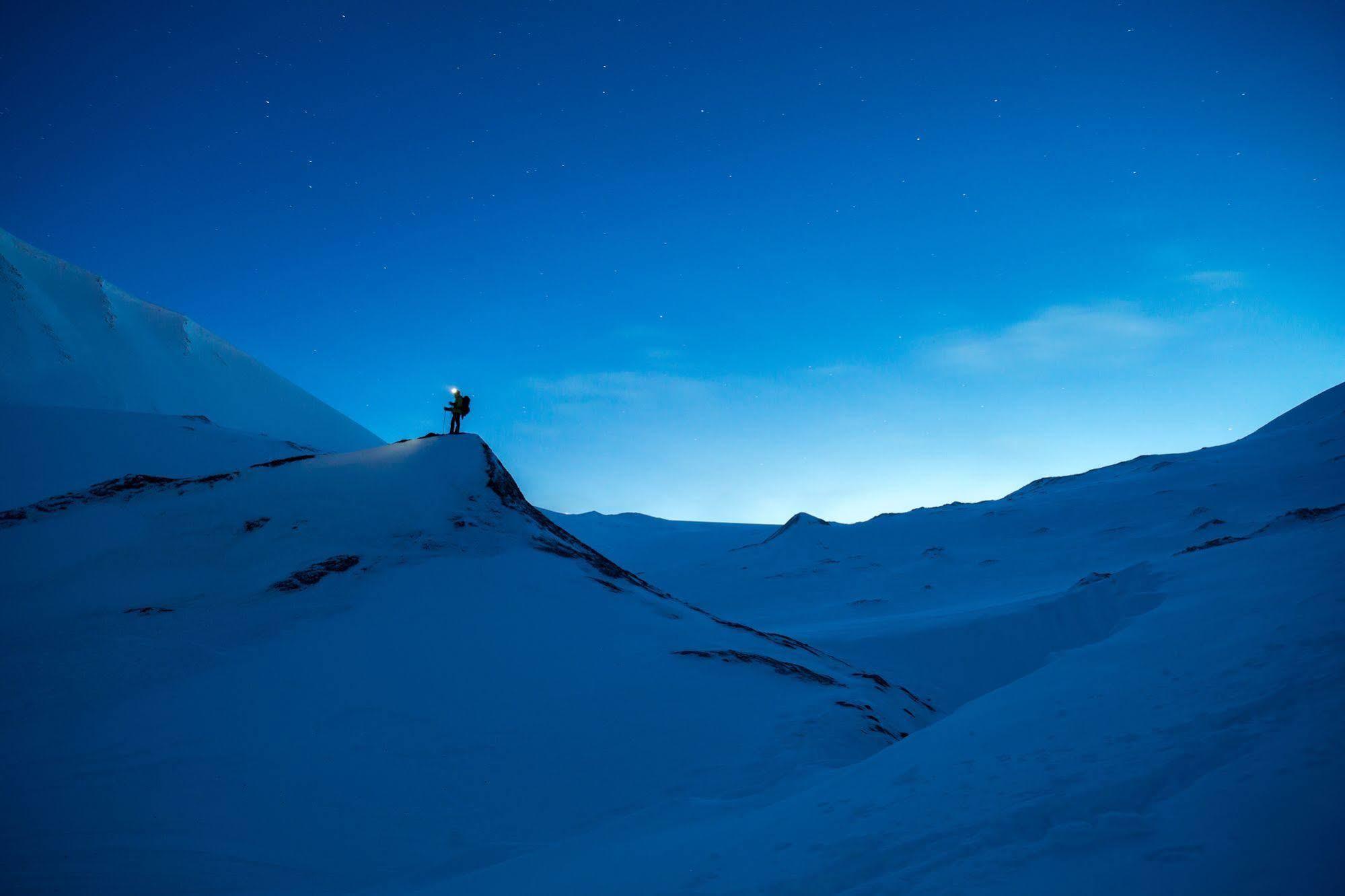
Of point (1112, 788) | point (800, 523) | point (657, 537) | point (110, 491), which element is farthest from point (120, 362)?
point (1112, 788)

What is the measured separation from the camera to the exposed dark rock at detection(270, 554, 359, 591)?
10.8 m

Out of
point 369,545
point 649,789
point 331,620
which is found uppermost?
point 369,545

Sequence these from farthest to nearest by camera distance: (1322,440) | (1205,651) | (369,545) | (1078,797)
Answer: (1322,440), (369,545), (1205,651), (1078,797)

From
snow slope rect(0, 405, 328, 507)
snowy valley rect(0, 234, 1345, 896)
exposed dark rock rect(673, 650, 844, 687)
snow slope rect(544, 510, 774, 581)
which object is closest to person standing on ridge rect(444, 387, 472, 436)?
snowy valley rect(0, 234, 1345, 896)

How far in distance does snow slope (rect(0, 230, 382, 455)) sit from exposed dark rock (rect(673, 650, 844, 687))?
40.7m

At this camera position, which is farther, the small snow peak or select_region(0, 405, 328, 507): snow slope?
the small snow peak

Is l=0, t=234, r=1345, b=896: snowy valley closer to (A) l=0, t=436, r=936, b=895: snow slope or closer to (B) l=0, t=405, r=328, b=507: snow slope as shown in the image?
(A) l=0, t=436, r=936, b=895: snow slope

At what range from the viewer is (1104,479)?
159 feet

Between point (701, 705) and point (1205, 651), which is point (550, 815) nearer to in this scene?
point (701, 705)

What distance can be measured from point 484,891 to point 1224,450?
5837 centimetres

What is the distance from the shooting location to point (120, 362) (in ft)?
145

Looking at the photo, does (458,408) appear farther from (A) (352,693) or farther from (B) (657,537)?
(B) (657,537)

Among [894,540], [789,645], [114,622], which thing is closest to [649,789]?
[789,645]

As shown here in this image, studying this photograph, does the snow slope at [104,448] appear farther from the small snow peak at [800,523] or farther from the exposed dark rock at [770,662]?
the small snow peak at [800,523]
